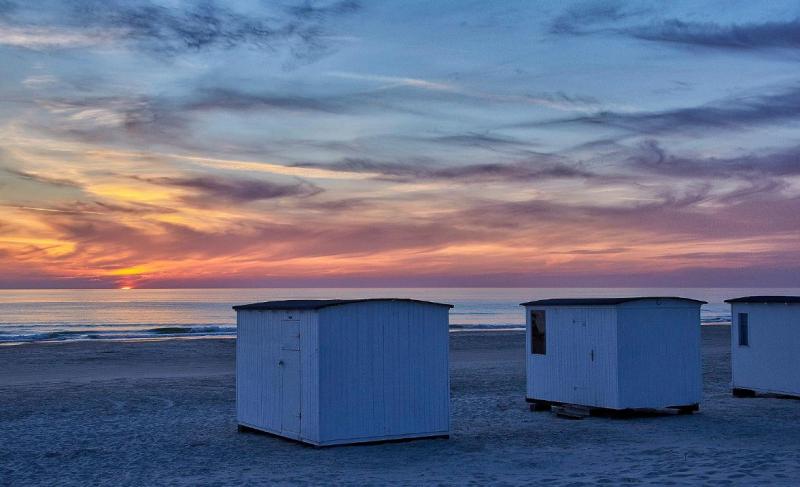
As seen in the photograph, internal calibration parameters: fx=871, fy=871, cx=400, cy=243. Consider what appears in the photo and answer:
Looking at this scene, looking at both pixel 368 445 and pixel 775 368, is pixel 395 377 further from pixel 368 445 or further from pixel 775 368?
pixel 775 368

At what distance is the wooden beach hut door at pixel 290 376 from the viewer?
16.0m

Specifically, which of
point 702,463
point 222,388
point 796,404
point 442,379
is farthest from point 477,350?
point 702,463

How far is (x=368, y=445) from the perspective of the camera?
15.8m

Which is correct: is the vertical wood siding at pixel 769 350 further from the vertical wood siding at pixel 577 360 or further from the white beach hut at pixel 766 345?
the vertical wood siding at pixel 577 360

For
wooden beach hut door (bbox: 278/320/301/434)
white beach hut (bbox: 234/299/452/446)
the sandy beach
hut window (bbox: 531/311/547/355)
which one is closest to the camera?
the sandy beach

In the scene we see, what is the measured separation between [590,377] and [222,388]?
457 inches

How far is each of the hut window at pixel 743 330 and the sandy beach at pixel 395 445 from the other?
168cm

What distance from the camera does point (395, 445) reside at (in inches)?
628

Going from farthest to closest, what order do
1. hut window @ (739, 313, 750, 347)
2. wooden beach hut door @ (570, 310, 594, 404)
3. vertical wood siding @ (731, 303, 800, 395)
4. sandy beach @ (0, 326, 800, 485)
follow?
hut window @ (739, 313, 750, 347) → vertical wood siding @ (731, 303, 800, 395) → wooden beach hut door @ (570, 310, 594, 404) → sandy beach @ (0, 326, 800, 485)

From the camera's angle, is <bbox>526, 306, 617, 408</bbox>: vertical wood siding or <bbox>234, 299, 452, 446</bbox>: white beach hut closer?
<bbox>234, 299, 452, 446</bbox>: white beach hut

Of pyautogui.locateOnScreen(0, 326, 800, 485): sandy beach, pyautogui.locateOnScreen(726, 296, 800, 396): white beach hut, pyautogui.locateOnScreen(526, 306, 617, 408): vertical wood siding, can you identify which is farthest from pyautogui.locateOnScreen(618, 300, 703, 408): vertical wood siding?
pyautogui.locateOnScreen(726, 296, 800, 396): white beach hut

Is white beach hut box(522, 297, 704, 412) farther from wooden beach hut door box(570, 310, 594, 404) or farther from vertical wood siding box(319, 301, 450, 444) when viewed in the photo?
vertical wood siding box(319, 301, 450, 444)

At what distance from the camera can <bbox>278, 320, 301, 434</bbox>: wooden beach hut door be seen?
16016mm

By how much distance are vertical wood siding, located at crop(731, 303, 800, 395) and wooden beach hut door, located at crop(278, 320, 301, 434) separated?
13.3 meters
